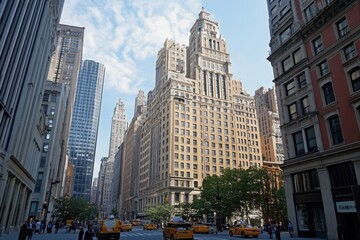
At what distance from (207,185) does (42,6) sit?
147 ft

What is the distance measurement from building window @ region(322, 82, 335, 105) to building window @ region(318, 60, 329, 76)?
4.64 ft

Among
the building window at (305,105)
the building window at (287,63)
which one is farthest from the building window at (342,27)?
the building window at (305,105)

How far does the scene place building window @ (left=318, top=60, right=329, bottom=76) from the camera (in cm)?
2872

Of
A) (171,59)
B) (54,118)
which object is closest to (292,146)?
(54,118)

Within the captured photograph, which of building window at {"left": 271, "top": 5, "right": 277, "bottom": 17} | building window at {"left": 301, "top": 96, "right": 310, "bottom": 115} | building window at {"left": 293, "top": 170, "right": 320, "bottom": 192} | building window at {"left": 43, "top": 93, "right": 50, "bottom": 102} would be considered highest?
building window at {"left": 43, "top": 93, "right": 50, "bottom": 102}

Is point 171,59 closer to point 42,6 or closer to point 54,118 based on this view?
point 54,118

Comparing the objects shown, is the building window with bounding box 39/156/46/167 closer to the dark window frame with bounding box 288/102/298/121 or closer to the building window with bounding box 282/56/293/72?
the dark window frame with bounding box 288/102/298/121

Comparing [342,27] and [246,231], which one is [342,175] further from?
[342,27]

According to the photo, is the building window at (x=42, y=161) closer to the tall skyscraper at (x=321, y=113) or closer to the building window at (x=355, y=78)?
the tall skyscraper at (x=321, y=113)

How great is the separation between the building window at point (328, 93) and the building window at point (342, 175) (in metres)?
6.60

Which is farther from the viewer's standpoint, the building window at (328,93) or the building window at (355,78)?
the building window at (328,93)

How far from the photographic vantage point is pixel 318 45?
3009 cm

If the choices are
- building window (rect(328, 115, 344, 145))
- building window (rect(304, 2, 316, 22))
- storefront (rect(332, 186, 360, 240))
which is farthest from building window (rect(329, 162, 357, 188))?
building window (rect(304, 2, 316, 22))

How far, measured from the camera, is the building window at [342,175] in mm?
24141
